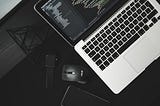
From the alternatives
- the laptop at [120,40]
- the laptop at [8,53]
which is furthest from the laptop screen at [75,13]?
the laptop at [8,53]

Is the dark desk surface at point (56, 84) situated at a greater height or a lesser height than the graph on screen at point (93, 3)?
lesser

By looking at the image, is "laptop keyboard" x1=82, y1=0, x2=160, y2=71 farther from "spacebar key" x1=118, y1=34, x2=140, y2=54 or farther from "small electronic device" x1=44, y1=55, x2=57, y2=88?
"small electronic device" x1=44, y1=55, x2=57, y2=88

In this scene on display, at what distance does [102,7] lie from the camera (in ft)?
4.41

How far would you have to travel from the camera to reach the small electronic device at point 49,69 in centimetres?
143

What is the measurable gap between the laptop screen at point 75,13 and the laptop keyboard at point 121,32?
59 mm

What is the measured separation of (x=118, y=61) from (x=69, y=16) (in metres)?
0.27

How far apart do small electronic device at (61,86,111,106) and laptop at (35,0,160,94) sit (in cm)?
11

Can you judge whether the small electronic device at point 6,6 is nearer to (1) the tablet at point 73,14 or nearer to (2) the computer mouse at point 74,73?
(1) the tablet at point 73,14

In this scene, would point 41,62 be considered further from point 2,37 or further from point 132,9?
point 132,9

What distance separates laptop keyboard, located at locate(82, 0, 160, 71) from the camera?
4.41ft

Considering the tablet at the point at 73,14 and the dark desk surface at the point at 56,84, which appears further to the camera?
the dark desk surface at the point at 56,84

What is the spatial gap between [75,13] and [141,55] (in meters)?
0.32

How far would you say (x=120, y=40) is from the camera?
1.35 metres

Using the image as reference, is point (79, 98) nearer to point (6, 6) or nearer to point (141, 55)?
point (141, 55)
